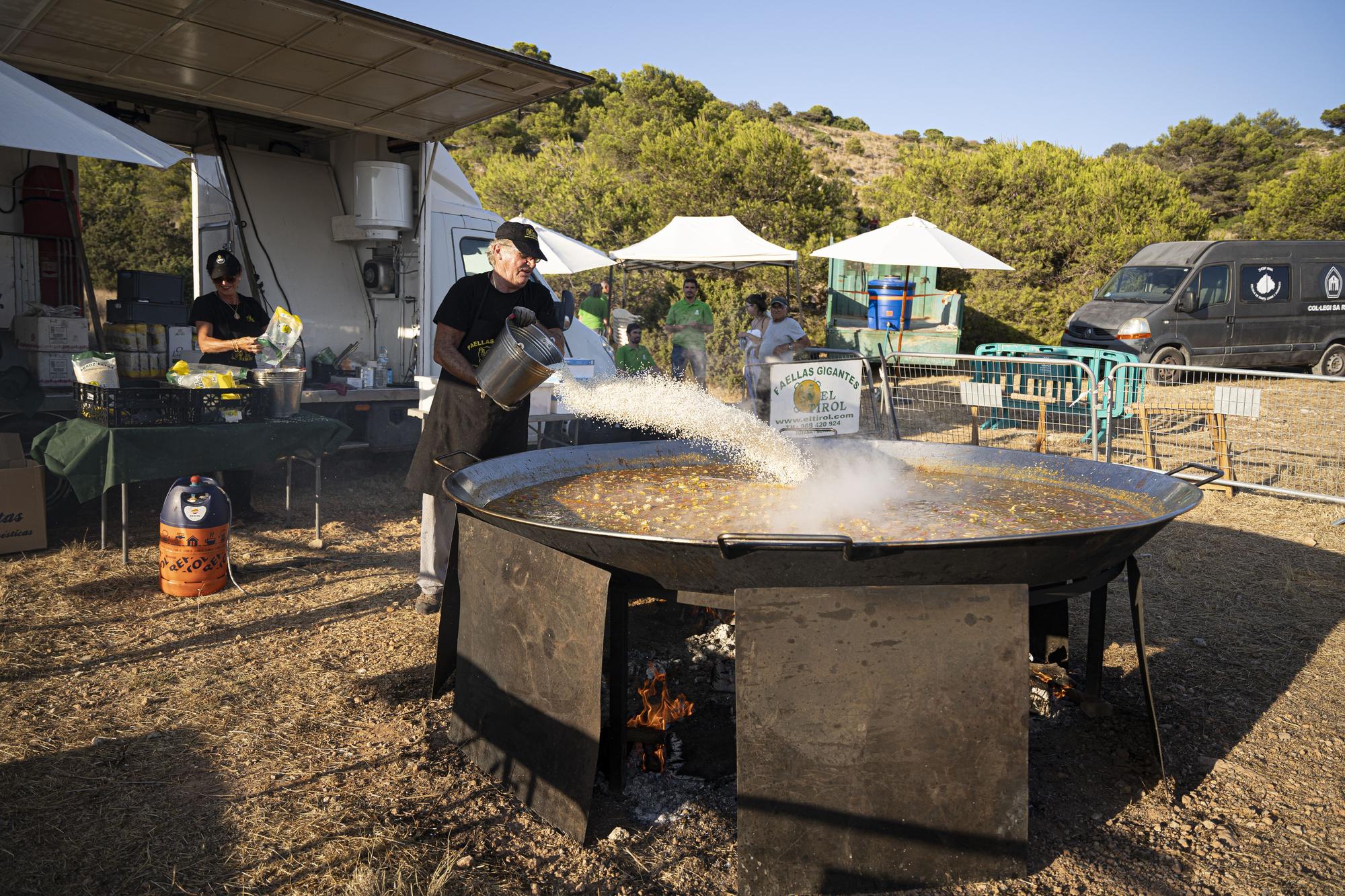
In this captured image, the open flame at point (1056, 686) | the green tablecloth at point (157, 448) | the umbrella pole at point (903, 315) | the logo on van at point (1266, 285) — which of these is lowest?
the open flame at point (1056, 686)

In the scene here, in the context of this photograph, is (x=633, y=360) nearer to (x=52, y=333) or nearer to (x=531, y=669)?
(x=52, y=333)

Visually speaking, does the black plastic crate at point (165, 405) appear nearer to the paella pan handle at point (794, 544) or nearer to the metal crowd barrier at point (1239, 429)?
the paella pan handle at point (794, 544)

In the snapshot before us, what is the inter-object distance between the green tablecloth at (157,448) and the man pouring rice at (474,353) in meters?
1.78

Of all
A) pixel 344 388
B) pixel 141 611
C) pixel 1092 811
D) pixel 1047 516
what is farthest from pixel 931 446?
pixel 344 388

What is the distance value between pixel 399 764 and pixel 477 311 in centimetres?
200

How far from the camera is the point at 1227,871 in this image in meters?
2.60

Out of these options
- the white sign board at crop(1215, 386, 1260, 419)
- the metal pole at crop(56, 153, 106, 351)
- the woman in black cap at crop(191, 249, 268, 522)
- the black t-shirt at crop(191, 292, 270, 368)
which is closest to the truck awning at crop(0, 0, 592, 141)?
the metal pole at crop(56, 153, 106, 351)

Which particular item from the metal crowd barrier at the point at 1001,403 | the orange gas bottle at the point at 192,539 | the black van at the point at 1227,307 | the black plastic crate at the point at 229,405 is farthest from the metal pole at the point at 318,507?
the black van at the point at 1227,307

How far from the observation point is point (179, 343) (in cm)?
578

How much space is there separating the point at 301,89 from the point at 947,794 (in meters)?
6.38

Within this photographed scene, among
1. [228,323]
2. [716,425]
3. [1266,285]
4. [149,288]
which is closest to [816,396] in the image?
[716,425]

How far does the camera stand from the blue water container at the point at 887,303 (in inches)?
628

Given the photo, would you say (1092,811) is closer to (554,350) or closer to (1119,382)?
(554,350)

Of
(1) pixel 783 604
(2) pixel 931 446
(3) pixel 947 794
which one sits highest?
(2) pixel 931 446
